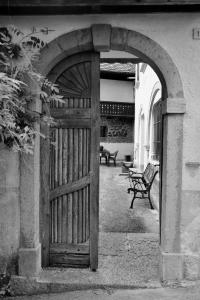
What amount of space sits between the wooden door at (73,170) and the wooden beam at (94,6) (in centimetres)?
53

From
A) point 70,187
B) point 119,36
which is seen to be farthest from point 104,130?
point 119,36

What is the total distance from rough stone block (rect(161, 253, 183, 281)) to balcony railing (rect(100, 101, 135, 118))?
18235 mm

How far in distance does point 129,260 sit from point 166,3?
314 centimetres

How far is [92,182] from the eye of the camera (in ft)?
11.9

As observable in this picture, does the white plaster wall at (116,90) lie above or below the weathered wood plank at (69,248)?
above

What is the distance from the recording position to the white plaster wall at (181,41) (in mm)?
3283

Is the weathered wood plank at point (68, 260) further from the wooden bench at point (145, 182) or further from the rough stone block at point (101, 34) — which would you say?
the wooden bench at point (145, 182)

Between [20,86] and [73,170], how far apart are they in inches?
46.7

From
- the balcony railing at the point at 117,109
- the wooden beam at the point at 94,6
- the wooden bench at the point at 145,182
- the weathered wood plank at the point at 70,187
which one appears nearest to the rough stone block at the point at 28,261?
the weathered wood plank at the point at 70,187

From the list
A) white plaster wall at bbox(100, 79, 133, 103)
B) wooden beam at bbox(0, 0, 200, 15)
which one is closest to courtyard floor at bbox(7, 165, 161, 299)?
wooden beam at bbox(0, 0, 200, 15)

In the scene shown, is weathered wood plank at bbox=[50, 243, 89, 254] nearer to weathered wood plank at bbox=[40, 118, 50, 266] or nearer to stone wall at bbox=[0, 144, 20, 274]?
weathered wood plank at bbox=[40, 118, 50, 266]

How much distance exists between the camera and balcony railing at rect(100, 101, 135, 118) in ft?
69.8

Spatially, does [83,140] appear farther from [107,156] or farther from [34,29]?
[107,156]

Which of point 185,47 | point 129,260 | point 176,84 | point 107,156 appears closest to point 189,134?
point 176,84
